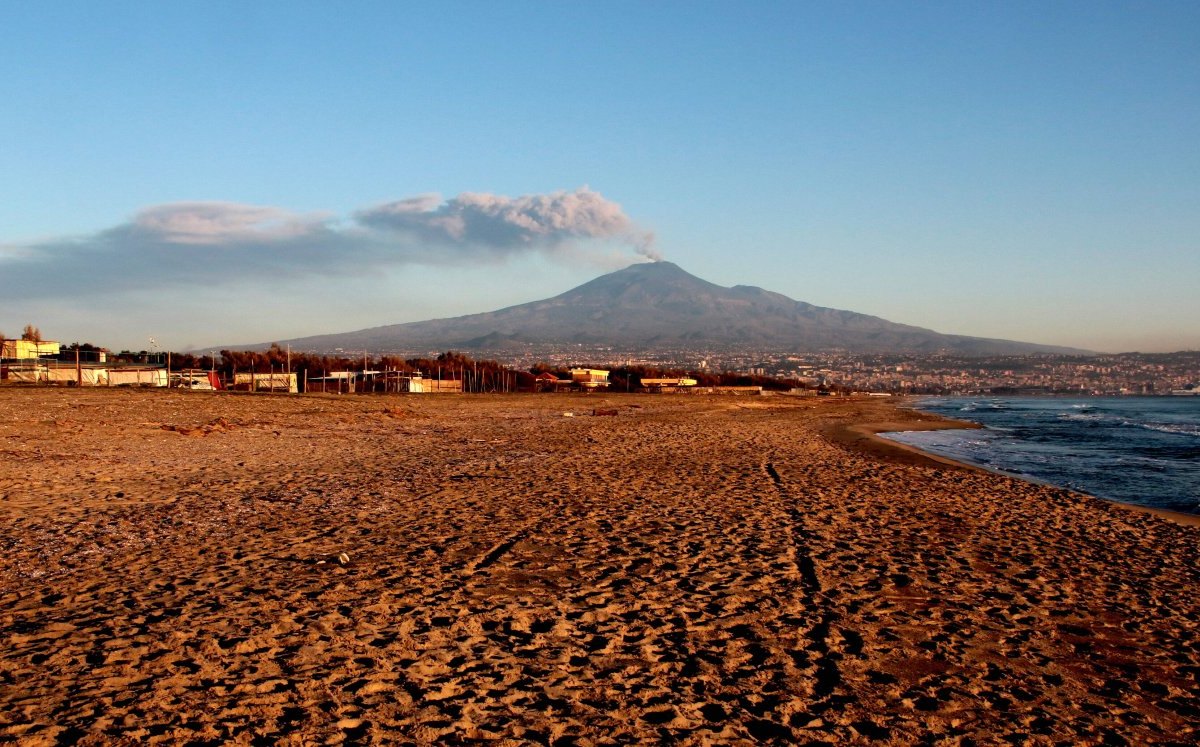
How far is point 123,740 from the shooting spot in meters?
3.82

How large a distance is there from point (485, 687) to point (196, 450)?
13466 millimetres

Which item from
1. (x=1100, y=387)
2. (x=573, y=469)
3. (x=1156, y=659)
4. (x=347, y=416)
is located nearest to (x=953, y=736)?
(x=1156, y=659)

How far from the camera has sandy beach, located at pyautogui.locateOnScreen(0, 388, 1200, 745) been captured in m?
4.32

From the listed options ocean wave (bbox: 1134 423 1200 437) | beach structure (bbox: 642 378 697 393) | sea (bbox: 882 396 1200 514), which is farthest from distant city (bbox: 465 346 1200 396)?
sea (bbox: 882 396 1200 514)

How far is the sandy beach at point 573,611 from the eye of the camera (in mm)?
4316

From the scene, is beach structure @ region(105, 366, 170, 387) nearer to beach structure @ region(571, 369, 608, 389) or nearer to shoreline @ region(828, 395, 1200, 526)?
shoreline @ region(828, 395, 1200, 526)

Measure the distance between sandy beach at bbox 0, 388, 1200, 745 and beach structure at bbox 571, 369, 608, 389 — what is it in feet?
208

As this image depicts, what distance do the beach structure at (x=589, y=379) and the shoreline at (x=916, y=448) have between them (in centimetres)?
4038

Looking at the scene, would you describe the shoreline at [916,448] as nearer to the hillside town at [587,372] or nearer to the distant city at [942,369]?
the hillside town at [587,372]

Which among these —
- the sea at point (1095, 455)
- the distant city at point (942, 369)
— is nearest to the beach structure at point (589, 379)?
the distant city at point (942, 369)

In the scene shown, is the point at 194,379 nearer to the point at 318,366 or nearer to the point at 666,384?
the point at 318,366

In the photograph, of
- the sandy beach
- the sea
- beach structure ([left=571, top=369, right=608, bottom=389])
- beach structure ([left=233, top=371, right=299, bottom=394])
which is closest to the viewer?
the sandy beach

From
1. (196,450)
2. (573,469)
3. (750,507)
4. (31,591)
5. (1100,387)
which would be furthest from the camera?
(1100,387)

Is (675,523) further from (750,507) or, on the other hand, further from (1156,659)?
(1156,659)
